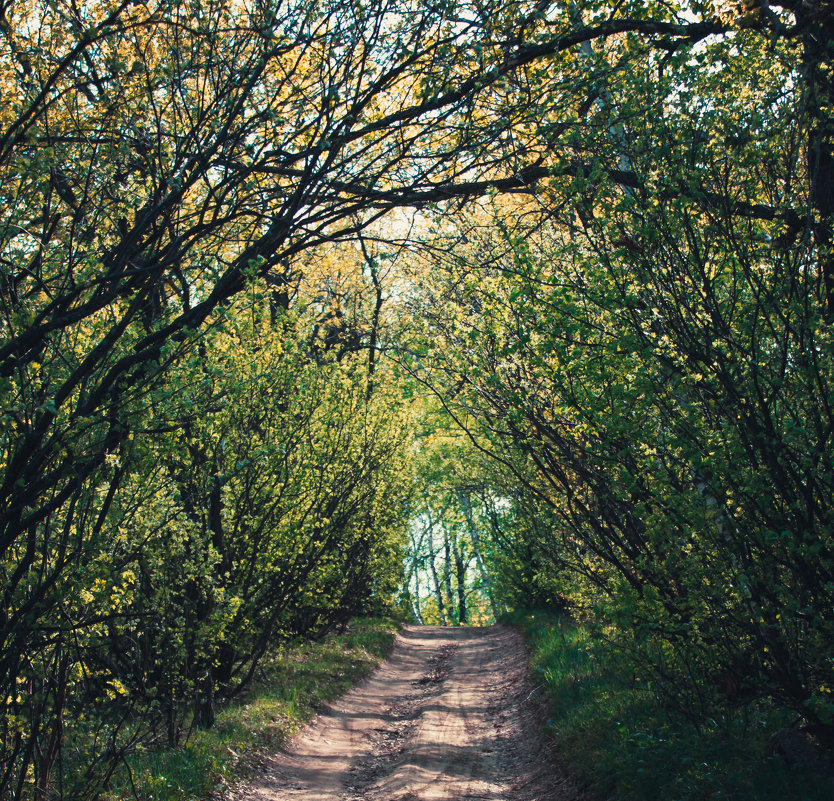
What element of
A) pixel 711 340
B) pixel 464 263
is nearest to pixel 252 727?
pixel 464 263

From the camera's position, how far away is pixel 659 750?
5230 mm

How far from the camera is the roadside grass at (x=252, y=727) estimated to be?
5918mm

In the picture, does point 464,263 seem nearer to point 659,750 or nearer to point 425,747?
point 659,750

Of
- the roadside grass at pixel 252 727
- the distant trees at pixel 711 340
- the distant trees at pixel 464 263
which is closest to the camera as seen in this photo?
the distant trees at pixel 464 263

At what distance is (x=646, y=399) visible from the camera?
183 inches

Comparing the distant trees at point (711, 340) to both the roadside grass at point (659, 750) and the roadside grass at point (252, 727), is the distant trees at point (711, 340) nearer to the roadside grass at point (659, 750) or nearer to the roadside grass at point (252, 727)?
the roadside grass at point (659, 750)

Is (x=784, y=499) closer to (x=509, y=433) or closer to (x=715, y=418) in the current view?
(x=715, y=418)

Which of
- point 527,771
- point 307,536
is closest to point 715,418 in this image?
point 527,771

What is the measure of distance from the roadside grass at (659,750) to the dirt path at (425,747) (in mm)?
411

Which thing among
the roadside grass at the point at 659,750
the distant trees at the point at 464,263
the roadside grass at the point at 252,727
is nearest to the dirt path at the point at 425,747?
the roadside grass at the point at 252,727

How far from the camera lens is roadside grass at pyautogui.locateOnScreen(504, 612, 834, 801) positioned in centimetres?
429

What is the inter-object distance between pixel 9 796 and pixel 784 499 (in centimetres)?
523

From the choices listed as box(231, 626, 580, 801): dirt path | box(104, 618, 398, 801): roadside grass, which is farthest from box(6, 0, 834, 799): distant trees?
box(231, 626, 580, 801): dirt path

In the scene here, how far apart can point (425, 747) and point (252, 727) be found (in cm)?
204
